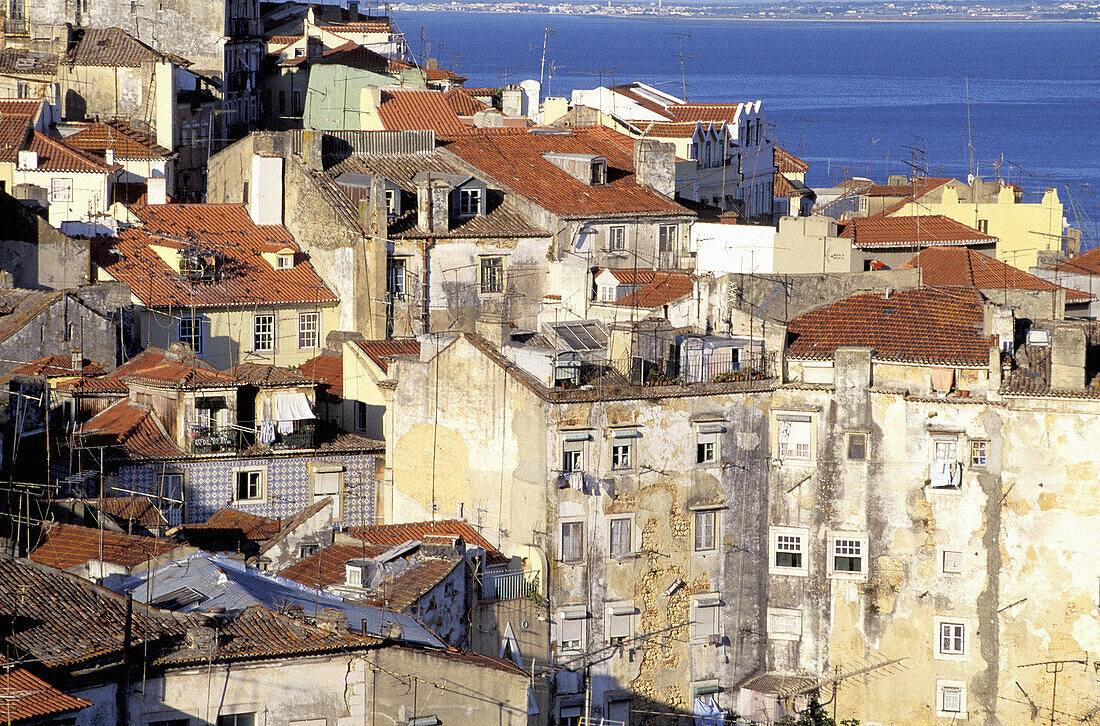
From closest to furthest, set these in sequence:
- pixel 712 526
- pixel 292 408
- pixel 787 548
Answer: pixel 712 526, pixel 787 548, pixel 292 408

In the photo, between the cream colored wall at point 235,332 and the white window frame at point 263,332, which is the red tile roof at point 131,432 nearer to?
the cream colored wall at point 235,332

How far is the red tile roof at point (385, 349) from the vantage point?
46438 millimetres

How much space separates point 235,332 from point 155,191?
10459 mm

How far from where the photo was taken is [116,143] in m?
63.6

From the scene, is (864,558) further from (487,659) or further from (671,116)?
(671,116)

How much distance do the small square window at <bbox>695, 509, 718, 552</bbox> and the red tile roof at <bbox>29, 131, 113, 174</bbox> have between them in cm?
2595

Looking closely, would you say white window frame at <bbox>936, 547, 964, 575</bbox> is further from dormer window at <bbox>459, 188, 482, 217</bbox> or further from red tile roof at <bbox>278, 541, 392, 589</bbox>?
dormer window at <bbox>459, 188, 482, 217</bbox>

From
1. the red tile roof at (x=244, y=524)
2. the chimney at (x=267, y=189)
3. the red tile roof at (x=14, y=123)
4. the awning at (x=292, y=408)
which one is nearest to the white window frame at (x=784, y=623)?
the red tile roof at (x=244, y=524)

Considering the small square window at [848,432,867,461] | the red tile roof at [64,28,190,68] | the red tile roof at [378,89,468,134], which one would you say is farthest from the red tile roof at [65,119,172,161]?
the small square window at [848,432,867,461]

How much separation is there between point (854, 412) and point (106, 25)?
140ft

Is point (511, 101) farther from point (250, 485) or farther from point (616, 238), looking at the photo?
point (250, 485)

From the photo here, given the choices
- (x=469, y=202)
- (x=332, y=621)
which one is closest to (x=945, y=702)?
(x=332, y=621)

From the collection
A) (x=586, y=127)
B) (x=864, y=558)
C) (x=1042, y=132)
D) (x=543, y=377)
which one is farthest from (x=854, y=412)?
(x=1042, y=132)

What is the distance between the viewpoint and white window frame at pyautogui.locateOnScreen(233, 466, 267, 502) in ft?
141
